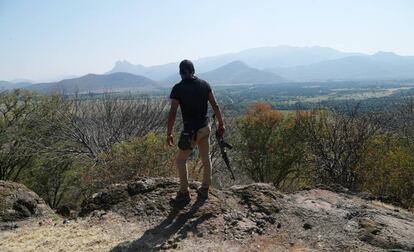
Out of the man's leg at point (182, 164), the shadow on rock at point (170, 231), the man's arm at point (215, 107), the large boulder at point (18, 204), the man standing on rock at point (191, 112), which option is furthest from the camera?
the large boulder at point (18, 204)

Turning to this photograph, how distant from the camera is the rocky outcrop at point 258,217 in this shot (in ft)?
24.2

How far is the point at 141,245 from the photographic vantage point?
7137 mm

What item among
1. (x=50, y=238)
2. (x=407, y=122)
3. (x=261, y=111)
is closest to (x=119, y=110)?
(x=261, y=111)

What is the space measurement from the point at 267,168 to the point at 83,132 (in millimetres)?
15096

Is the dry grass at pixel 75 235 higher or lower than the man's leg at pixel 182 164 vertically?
lower

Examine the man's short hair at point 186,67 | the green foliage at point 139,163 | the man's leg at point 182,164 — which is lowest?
the green foliage at point 139,163

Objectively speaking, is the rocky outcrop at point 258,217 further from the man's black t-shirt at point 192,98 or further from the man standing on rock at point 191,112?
the man's black t-shirt at point 192,98

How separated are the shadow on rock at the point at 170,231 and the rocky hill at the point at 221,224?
18 mm

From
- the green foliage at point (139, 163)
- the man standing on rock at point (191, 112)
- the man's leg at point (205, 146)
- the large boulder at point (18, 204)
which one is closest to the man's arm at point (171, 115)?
the man standing on rock at point (191, 112)

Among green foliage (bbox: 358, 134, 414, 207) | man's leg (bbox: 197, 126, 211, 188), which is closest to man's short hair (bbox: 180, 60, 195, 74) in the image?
man's leg (bbox: 197, 126, 211, 188)

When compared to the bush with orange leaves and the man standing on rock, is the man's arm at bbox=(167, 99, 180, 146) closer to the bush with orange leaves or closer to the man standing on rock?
the man standing on rock

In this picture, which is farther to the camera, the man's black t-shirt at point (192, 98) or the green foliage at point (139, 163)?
the green foliage at point (139, 163)

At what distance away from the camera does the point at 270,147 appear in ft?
109

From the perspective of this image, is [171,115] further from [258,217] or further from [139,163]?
[139,163]
